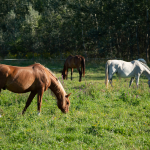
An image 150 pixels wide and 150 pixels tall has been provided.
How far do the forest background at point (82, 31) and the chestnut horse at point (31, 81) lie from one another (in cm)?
2091

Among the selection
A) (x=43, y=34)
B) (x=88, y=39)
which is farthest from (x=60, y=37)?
(x=88, y=39)

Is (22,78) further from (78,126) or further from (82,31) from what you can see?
(82,31)

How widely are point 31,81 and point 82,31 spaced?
2487 centimetres

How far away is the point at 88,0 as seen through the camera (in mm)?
28922

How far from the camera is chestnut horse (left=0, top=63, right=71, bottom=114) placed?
5172mm

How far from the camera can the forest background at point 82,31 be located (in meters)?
25.9

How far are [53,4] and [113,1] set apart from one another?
1191 cm

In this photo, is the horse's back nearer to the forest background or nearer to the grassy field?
the grassy field

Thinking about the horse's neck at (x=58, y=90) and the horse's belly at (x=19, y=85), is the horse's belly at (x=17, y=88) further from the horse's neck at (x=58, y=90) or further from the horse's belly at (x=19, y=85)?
the horse's neck at (x=58, y=90)

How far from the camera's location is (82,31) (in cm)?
2931

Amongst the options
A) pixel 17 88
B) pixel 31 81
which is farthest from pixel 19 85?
pixel 31 81

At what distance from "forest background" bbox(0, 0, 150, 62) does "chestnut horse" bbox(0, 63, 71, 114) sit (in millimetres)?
20913

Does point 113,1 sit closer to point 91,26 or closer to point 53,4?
point 91,26

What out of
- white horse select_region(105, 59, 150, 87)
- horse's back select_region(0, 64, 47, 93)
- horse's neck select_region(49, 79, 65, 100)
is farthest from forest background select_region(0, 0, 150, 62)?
horse's back select_region(0, 64, 47, 93)
